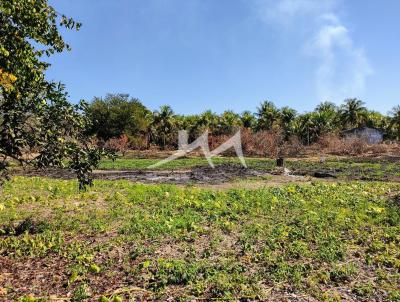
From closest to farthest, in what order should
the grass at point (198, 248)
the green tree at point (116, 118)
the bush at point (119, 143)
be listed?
1. the grass at point (198, 248)
2. the bush at point (119, 143)
3. the green tree at point (116, 118)

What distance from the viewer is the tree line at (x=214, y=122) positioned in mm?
64562

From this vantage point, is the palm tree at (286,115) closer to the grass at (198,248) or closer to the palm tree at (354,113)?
the palm tree at (354,113)

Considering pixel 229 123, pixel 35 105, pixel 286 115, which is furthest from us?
pixel 286 115

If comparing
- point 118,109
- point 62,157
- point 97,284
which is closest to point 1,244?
point 62,157

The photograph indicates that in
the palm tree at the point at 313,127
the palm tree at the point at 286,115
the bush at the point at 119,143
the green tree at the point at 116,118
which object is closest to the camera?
the bush at the point at 119,143

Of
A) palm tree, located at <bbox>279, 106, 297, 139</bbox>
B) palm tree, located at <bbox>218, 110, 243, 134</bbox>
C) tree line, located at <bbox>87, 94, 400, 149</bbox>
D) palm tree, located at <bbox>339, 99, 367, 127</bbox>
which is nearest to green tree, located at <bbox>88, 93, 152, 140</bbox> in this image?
tree line, located at <bbox>87, 94, 400, 149</bbox>

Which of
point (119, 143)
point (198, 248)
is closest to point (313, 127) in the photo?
point (119, 143)

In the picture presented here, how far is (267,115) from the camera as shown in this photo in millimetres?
76750

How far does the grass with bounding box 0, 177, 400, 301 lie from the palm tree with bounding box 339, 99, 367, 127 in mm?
73383

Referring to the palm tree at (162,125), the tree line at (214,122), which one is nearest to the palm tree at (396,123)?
the tree line at (214,122)

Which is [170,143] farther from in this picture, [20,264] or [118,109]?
[20,264]

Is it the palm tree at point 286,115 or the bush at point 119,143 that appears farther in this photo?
the palm tree at point 286,115

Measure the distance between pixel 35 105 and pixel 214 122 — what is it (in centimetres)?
6339

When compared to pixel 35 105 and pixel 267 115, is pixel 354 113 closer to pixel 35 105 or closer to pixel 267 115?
pixel 267 115
